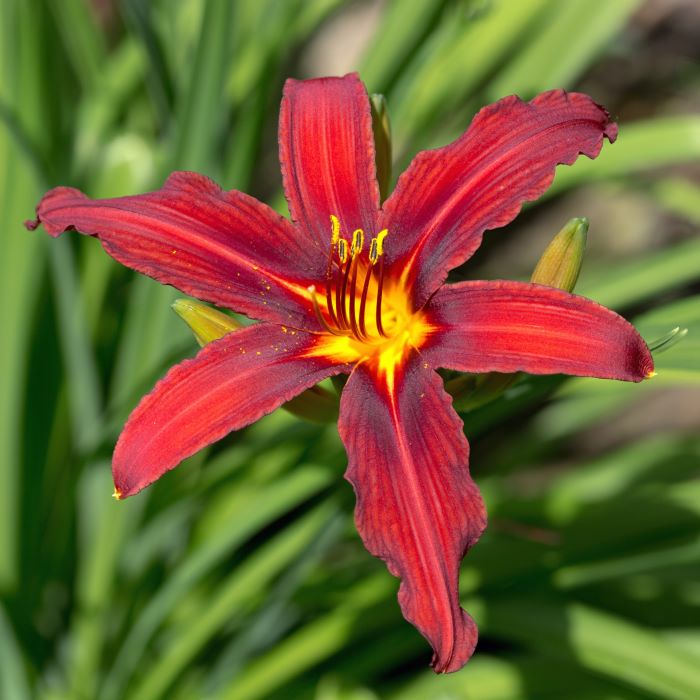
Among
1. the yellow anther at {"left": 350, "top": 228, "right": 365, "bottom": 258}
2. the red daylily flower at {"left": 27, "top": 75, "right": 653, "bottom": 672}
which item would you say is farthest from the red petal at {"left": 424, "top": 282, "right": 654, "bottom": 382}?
the yellow anther at {"left": 350, "top": 228, "right": 365, "bottom": 258}

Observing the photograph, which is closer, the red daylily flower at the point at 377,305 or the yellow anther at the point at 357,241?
the red daylily flower at the point at 377,305

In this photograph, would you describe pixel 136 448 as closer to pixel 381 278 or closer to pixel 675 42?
pixel 381 278

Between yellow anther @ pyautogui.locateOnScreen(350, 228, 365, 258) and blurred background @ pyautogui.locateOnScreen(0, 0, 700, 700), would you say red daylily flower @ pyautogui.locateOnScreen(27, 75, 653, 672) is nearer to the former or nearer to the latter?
yellow anther @ pyautogui.locateOnScreen(350, 228, 365, 258)

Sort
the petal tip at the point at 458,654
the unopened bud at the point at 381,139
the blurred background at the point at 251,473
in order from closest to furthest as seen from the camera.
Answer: the petal tip at the point at 458,654, the unopened bud at the point at 381,139, the blurred background at the point at 251,473

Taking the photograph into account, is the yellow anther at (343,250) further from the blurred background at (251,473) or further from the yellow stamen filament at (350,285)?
the blurred background at (251,473)

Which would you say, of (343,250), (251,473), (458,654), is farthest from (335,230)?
(251,473)

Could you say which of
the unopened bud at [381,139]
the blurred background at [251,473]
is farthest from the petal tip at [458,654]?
the unopened bud at [381,139]

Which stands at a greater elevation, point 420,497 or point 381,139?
point 381,139

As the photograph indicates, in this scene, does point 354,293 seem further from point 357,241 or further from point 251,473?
point 251,473
